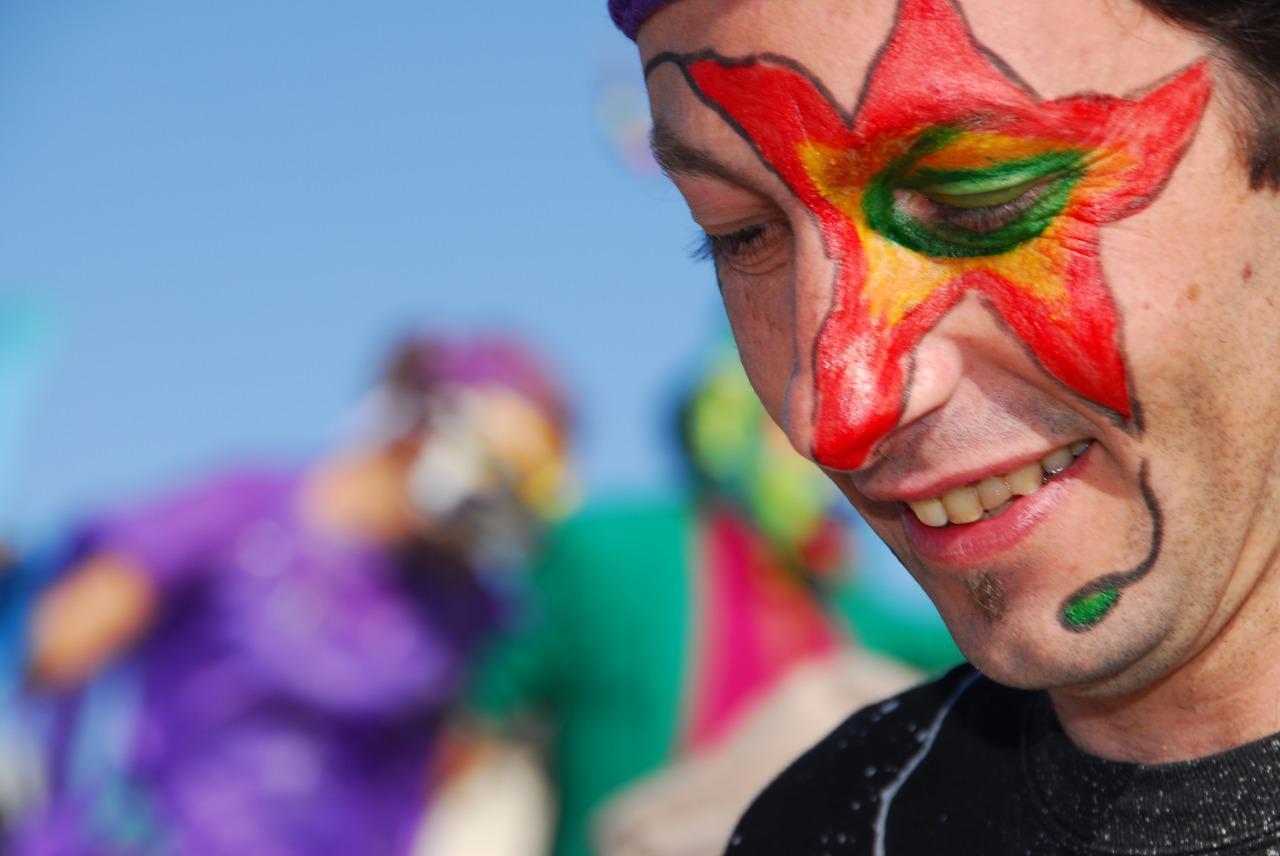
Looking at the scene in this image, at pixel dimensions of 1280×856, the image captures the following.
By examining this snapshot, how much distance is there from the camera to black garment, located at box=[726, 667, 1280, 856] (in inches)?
61.4

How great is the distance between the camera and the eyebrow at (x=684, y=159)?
1672 millimetres

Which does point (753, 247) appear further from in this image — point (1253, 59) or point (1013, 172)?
point (1253, 59)

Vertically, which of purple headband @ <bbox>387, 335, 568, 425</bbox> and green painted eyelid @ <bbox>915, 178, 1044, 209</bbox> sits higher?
green painted eyelid @ <bbox>915, 178, 1044, 209</bbox>

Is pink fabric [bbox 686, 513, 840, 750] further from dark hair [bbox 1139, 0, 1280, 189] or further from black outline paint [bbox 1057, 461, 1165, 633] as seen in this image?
dark hair [bbox 1139, 0, 1280, 189]

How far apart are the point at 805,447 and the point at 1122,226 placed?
329 millimetres

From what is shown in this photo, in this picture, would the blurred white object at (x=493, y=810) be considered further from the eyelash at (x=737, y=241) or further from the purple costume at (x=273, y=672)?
the eyelash at (x=737, y=241)

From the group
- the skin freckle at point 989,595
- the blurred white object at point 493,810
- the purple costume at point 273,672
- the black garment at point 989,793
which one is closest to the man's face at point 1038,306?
the skin freckle at point 989,595

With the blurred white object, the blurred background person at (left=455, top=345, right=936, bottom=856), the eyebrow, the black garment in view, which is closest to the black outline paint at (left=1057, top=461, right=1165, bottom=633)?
the black garment

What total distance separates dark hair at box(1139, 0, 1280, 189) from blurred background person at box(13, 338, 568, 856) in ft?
16.5

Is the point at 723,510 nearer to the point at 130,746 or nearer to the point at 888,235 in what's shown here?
the point at 130,746

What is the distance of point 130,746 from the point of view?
20.0 ft

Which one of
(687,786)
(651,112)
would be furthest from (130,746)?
(651,112)

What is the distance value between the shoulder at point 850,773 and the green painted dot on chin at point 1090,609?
1.22ft

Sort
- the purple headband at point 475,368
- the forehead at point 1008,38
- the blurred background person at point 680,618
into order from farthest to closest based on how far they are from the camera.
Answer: the purple headband at point 475,368 → the blurred background person at point 680,618 → the forehead at point 1008,38
